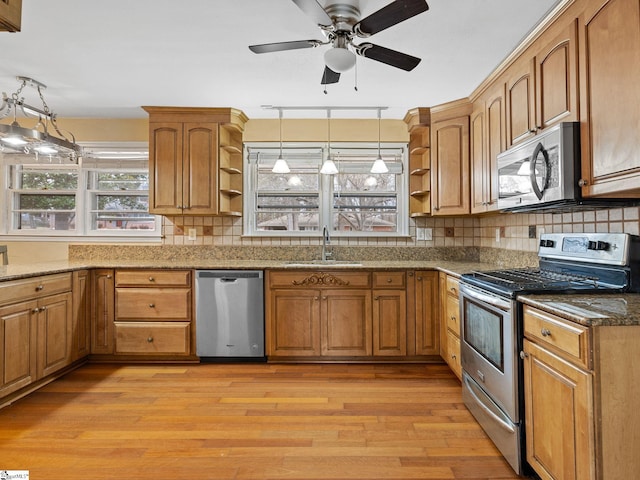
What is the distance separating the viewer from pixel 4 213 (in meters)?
3.88

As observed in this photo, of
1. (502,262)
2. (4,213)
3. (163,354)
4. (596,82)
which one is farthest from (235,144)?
(596,82)

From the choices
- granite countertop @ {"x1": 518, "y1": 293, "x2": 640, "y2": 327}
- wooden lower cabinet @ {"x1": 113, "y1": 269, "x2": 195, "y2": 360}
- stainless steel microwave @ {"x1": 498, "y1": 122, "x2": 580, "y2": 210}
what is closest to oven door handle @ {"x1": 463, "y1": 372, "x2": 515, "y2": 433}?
granite countertop @ {"x1": 518, "y1": 293, "x2": 640, "y2": 327}

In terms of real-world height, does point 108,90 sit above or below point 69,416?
above

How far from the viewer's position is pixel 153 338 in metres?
3.29

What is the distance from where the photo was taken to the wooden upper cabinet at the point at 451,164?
10.8 feet

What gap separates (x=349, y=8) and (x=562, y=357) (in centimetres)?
187

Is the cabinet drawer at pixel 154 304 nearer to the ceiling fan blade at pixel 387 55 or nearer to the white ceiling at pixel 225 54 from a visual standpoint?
the white ceiling at pixel 225 54

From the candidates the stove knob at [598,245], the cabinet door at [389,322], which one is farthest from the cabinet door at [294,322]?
the stove knob at [598,245]

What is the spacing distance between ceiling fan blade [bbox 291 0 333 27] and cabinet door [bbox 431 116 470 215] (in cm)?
189

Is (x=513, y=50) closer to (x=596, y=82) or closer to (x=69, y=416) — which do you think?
(x=596, y=82)

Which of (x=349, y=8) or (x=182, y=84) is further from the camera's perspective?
(x=182, y=84)

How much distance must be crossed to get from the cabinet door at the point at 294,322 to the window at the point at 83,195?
5.37 ft

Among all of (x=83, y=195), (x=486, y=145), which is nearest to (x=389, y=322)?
(x=486, y=145)

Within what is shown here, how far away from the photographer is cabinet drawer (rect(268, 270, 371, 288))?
129 inches
